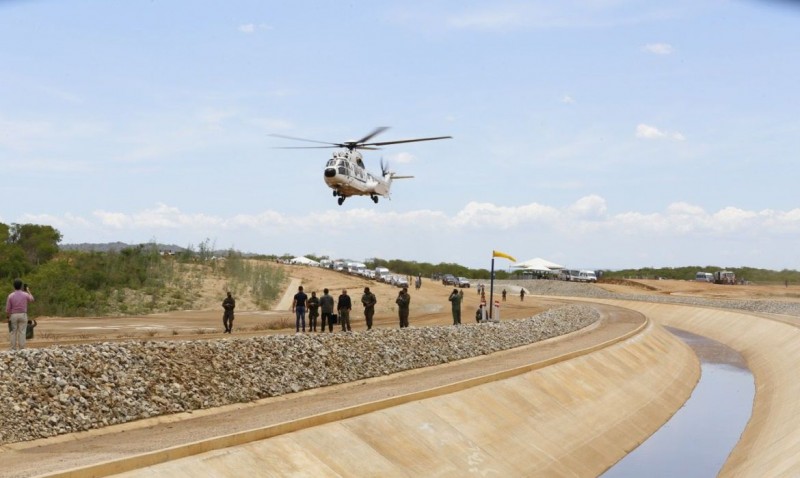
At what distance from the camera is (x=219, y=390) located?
23.2 meters

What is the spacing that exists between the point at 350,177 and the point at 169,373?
33.4 m

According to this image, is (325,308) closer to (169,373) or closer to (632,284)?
(169,373)

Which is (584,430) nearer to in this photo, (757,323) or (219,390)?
(219,390)

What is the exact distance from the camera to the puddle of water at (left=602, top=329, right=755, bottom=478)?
96.3 feet

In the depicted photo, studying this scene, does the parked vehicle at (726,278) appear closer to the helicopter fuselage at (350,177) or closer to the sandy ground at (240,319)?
the sandy ground at (240,319)

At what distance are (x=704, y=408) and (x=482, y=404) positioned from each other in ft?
59.1

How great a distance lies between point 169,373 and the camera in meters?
22.5

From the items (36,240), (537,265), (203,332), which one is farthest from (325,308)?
(537,265)

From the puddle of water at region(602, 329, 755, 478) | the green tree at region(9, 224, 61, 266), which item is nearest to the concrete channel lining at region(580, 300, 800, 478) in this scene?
the puddle of water at region(602, 329, 755, 478)

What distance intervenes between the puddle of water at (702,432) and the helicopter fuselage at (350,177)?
23451mm

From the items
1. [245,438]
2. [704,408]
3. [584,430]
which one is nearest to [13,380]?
[245,438]

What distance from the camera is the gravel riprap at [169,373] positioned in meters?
18.5

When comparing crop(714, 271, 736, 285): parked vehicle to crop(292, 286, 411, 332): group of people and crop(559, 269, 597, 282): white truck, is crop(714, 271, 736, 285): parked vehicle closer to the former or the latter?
crop(559, 269, 597, 282): white truck

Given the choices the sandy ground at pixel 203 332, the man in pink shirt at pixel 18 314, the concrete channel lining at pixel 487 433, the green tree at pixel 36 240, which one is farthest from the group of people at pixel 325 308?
the green tree at pixel 36 240
